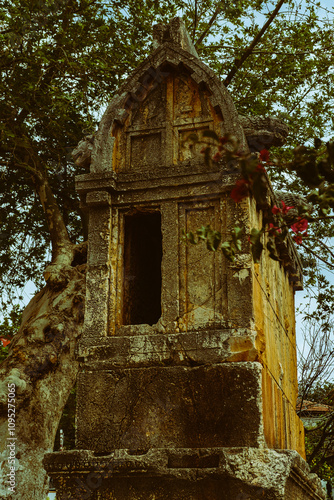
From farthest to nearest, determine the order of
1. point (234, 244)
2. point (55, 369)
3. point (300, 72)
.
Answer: point (300, 72) < point (55, 369) < point (234, 244)

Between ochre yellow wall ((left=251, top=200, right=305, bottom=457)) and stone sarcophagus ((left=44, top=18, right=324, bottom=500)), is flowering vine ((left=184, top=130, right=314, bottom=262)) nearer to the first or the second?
stone sarcophagus ((left=44, top=18, right=324, bottom=500))

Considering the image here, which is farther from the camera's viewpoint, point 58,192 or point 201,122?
point 58,192

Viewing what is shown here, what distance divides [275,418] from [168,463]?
1.19 metres

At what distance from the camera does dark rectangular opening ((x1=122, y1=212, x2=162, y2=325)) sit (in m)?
5.15

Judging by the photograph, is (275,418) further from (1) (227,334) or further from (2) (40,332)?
(2) (40,332)

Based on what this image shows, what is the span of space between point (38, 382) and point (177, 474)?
13.0 ft

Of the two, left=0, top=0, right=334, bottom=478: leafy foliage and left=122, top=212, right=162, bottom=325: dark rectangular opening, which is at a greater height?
left=0, top=0, right=334, bottom=478: leafy foliage

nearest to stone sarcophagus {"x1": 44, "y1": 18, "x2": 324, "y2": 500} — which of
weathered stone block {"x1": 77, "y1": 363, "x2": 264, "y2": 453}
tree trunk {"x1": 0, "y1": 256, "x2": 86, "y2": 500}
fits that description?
weathered stone block {"x1": 77, "y1": 363, "x2": 264, "y2": 453}

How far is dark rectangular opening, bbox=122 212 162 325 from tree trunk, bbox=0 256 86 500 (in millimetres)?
2246

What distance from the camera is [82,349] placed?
462 centimetres

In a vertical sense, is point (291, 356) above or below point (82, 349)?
above

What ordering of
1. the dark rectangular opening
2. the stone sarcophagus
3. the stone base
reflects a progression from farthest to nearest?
the dark rectangular opening → the stone sarcophagus → the stone base

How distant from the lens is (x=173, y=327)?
4582mm

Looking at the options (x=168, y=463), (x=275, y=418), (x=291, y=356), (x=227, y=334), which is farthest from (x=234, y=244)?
(x=291, y=356)
